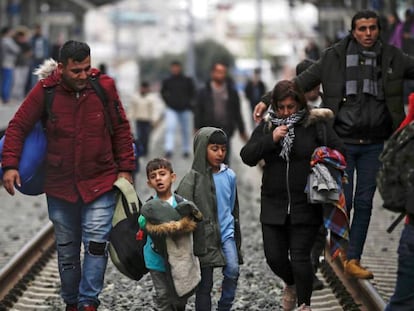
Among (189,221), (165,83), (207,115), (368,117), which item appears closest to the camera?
(189,221)

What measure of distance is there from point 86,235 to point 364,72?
7.95 ft

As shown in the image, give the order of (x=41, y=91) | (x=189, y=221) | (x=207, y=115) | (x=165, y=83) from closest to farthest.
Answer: (x=189, y=221) < (x=41, y=91) < (x=207, y=115) < (x=165, y=83)

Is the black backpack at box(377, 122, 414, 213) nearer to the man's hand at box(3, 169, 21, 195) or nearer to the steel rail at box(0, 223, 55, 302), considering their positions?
the man's hand at box(3, 169, 21, 195)

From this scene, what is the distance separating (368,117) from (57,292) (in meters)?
3.12

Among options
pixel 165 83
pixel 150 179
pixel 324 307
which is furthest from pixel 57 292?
pixel 165 83

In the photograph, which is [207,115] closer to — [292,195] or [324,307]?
[324,307]

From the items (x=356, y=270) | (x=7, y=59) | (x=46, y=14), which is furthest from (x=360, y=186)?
(x=46, y=14)

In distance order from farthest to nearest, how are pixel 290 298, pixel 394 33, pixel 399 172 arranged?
pixel 394 33, pixel 290 298, pixel 399 172

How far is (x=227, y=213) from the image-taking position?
6.98 meters

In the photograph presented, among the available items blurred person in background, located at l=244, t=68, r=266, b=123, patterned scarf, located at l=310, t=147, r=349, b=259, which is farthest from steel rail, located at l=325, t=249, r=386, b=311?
blurred person in background, located at l=244, t=68, r=266, b=123

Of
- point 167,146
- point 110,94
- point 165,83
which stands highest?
Result: point 110,94

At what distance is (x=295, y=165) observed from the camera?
710 cm

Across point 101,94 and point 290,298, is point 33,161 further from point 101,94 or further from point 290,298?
point 290,298

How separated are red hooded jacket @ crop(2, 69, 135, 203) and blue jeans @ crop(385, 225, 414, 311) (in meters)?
2.32
